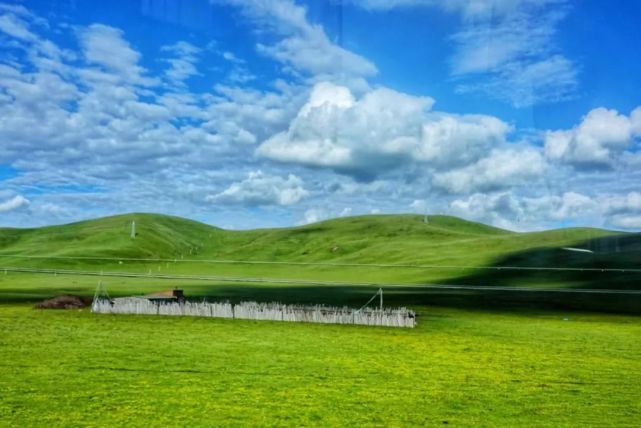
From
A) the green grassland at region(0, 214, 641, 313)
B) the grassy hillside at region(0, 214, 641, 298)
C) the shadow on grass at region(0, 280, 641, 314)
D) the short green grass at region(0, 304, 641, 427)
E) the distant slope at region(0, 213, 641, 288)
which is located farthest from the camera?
the distant slope at region(0, 213, 641, 288)

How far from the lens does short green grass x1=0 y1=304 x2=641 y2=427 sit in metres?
14.1

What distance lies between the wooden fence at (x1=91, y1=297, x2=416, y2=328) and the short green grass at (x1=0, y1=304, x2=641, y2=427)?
2004 mm

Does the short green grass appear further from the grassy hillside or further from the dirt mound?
the grassy hillside

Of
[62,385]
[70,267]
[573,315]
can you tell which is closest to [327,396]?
[62,385]

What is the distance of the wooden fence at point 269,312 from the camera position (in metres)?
33.7

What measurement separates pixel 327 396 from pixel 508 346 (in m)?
13.2

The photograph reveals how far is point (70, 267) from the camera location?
118188 mm

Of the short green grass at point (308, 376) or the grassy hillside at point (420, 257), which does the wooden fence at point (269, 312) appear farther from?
the grassy hillside at point (420, 257)

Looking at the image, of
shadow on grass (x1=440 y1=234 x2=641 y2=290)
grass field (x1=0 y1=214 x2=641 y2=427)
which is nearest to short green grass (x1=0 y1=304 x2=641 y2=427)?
grass field (x1=0 y1=214 x2=641 y2=427)

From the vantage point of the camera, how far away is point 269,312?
117ft

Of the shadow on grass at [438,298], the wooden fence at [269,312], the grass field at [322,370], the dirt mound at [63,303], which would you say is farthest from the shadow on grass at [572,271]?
the dirt mound at [63,303]

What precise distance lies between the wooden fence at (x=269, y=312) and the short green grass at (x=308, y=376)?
200 centimetres

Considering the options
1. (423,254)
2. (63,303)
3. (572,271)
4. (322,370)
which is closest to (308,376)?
(322,370)

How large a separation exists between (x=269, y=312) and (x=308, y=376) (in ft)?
56.5
